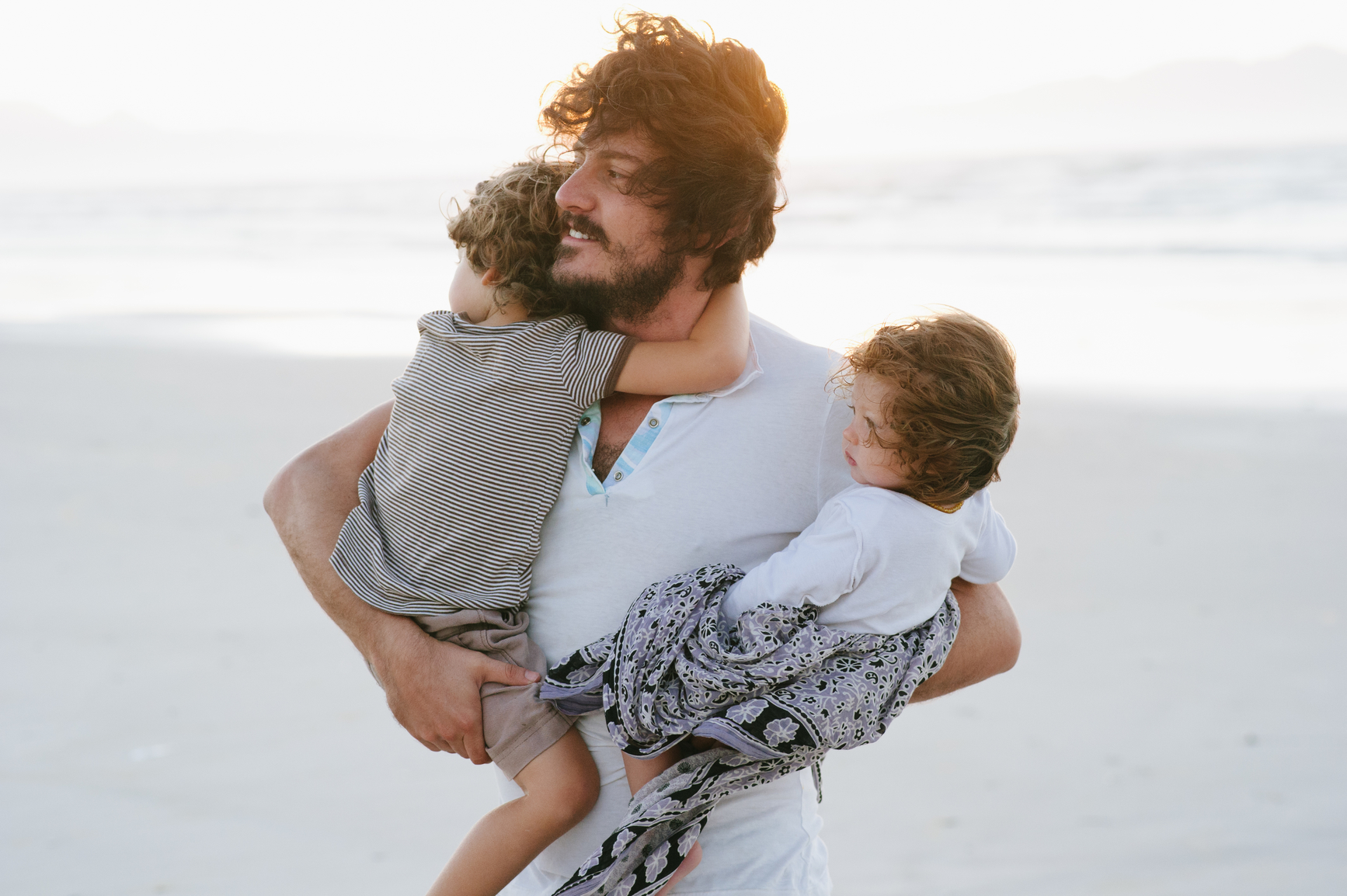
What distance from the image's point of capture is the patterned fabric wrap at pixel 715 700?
1.63 m

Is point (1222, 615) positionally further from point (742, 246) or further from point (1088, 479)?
point (742, 246)

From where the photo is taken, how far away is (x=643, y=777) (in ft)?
5.77

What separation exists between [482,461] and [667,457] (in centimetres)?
30

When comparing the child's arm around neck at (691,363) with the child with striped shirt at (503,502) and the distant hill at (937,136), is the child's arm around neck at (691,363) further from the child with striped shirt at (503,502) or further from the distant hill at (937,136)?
the distant hill at (937,136)

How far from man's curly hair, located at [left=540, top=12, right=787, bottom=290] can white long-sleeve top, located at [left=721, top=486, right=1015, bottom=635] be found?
21.0 inches

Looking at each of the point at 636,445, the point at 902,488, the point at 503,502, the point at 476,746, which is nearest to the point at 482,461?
the point at 503,502

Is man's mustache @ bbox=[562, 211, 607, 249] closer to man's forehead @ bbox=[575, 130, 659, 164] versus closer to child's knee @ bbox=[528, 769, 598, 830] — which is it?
man's forehead @ bbox=[575, 130, 659, 164]

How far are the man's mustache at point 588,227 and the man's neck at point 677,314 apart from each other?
145 mm

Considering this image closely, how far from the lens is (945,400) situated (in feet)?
5.45

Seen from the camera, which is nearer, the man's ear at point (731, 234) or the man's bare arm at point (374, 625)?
the man's bare arm at point (374, 625)

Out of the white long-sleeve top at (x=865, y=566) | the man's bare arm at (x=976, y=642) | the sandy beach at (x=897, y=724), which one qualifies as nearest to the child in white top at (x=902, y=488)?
the white long-sleeve top at (x=865, y=566)

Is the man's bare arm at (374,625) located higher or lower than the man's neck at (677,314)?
lower

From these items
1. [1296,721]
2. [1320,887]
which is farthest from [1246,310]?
[1320,887]

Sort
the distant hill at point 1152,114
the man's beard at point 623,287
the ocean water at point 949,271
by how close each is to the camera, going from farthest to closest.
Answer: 1. the distant hill at point 1152,114
2. the ocean water at point 949,271
3. the man's beard at point 623,287
